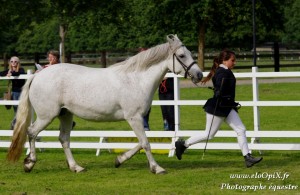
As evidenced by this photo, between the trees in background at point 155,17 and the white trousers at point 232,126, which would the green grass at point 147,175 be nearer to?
the white trousers at point 232,126

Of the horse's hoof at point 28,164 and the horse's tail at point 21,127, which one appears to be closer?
the horse's hoof at point 28,164

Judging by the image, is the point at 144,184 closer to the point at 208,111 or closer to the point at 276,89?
the point at 208,111

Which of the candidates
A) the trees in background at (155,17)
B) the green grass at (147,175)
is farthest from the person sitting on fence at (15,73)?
the trees in background at (155,17)

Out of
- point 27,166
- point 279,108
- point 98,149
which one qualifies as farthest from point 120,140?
point 279,108

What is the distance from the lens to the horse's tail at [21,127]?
539 inches

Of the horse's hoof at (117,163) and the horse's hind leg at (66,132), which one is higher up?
the horse's hind leg at (66,132)

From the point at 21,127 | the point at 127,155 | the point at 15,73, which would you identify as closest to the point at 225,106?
the point at 127,155

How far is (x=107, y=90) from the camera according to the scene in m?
13.3

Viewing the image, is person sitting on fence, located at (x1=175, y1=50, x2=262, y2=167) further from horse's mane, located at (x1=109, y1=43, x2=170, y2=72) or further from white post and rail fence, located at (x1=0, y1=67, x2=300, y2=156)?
white post and rail fence, located at (x1=0, y1=67, x2=300, y2=156)

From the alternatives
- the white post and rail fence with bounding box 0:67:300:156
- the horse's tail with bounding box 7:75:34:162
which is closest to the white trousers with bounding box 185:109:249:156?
the white post and rail fence with bounding box 0:67:300:156

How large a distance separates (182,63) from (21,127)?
278 centimetres

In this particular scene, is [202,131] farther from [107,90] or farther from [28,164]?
[28,164]

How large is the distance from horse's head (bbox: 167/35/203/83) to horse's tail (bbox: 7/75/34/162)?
2.36 metres

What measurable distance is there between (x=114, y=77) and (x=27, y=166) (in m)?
1.96
